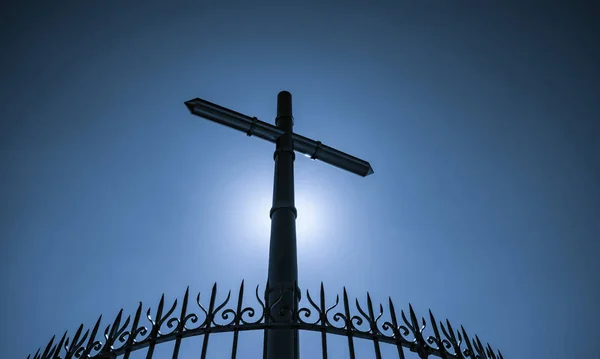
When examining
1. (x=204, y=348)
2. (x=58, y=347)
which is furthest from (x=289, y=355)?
(x=58, y=347)

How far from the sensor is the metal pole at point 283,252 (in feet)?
15.0

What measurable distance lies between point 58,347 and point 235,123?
18.1ft

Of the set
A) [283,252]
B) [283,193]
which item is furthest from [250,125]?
[283,252]

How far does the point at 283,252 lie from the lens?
Answer: 5.95 meters

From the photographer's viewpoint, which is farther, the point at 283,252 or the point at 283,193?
the point at 283,193

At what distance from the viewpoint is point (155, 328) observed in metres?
4.08

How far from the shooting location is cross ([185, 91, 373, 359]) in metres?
4.62

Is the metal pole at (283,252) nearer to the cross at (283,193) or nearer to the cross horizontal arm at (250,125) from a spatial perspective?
the cross at (283,193)

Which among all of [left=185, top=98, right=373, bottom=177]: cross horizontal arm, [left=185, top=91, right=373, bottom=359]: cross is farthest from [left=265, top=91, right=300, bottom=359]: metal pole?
[left=185, top=98, right=373, bottom=177]: cross horizontal arm

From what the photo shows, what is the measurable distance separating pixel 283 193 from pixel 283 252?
4.57 ft

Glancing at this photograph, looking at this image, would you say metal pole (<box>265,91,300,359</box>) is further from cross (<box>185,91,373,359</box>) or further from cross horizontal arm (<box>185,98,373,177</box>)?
cross horizontal arm (<box>185,98,373,177</box>)

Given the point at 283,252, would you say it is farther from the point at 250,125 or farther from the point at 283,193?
the point at 250,125

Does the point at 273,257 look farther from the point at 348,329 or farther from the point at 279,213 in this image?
the point at 348,329

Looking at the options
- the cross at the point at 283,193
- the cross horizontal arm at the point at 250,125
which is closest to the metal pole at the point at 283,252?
the cross at the point at 283,193
